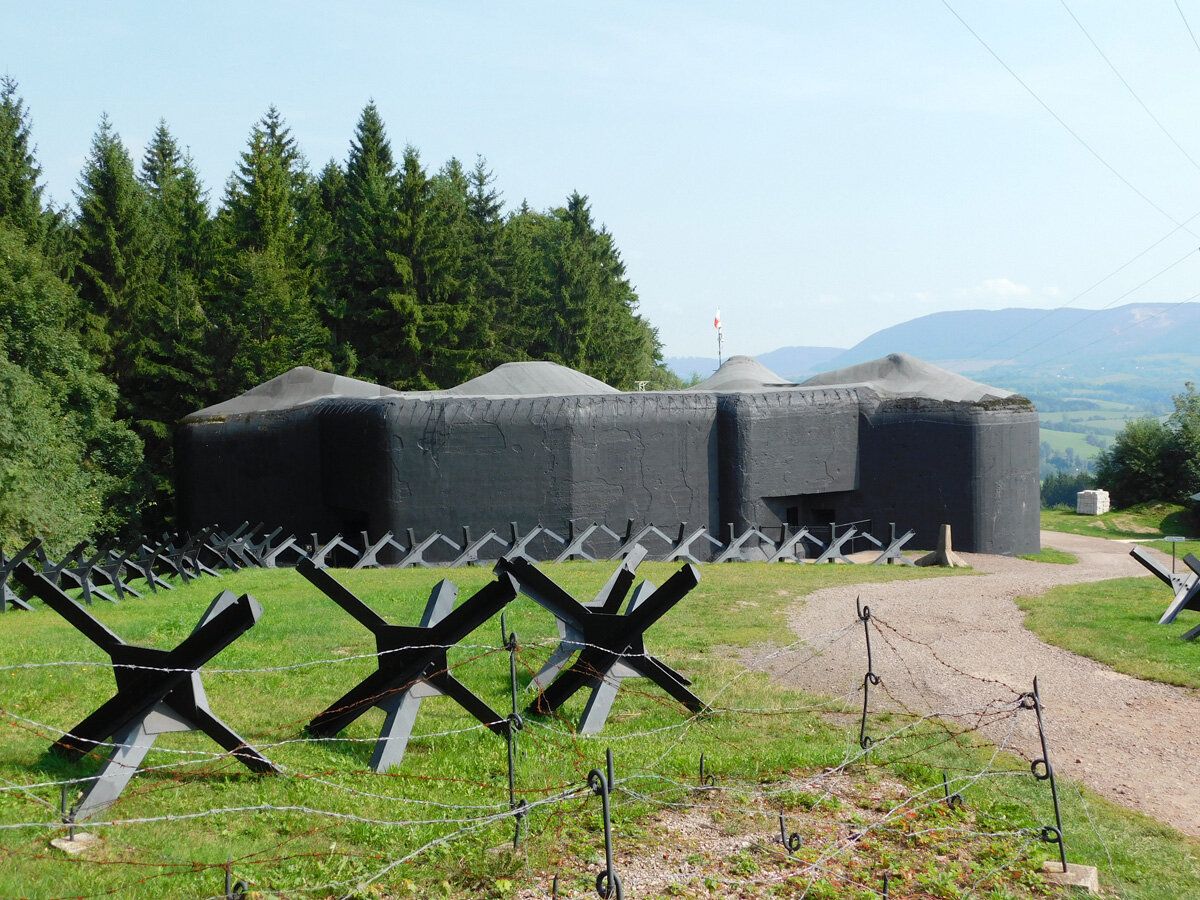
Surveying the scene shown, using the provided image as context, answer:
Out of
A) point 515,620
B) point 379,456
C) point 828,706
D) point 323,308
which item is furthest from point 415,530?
point 323,308

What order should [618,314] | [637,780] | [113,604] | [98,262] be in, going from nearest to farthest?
[637,780] → [113,604] → [98,262] → [618,314]

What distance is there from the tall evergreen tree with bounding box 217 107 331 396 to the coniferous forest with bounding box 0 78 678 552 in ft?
0.25

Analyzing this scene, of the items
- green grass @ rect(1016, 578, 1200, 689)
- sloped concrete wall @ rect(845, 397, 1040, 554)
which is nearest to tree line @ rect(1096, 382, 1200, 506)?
sloped concrete wall @ rect(845, 397, 1040, 554)

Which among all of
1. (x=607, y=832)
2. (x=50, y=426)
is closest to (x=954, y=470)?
(x=607, y=832)

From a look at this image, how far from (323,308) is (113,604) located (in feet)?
91.3

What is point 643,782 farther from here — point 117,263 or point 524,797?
point 117,263

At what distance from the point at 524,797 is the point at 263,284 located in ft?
108

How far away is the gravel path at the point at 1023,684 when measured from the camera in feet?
23.6

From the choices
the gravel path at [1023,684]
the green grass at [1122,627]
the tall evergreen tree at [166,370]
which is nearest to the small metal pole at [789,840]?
the gravel path at [1023,684]

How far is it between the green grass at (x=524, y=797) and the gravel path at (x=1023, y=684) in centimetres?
54

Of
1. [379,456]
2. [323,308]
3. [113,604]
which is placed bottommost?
[113,604]

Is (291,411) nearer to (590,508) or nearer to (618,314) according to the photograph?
(590,508)

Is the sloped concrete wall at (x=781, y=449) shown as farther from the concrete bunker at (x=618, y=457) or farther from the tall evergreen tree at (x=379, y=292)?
the tall evergreen tree at (x=379, y=292)

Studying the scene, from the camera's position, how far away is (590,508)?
2128 centimetres
